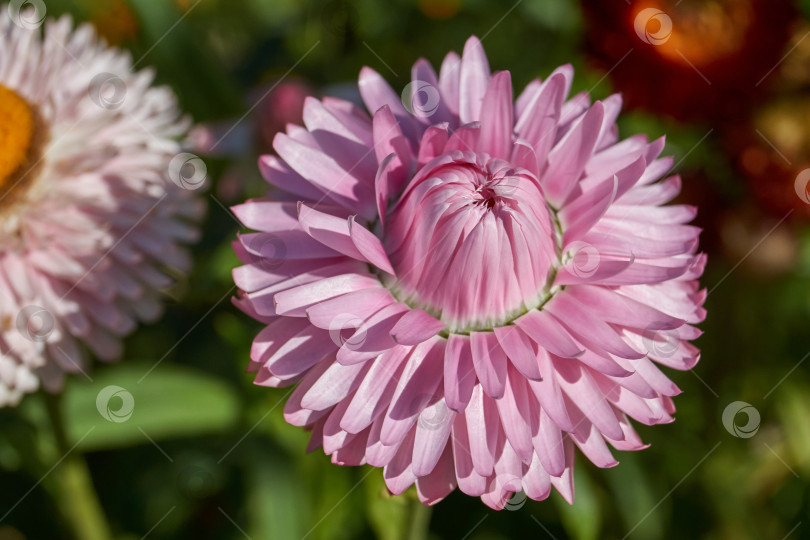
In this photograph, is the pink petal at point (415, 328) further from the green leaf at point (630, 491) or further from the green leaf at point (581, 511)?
the green leaf at point (630, 491)

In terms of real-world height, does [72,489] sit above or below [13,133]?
below

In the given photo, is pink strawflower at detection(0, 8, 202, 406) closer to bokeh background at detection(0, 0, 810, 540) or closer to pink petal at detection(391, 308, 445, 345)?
bokeh background at detection(0, 0, 810, 540)

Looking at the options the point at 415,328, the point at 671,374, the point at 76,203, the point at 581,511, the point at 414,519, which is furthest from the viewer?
the point at 671,374

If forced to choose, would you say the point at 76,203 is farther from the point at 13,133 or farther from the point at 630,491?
the point at 630,491

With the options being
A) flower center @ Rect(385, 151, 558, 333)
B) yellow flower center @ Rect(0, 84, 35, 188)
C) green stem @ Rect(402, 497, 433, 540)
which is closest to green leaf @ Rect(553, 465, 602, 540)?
green stem @ Rect(402, 497, 433, 540)

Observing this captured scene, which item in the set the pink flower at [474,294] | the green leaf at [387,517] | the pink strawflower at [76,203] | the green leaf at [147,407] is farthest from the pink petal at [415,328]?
the green leaf at [147,407]

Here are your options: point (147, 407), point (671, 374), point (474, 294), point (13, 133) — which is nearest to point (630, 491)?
point (671, 374)

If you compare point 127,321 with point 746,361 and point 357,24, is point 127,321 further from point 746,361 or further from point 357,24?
point 746,361
